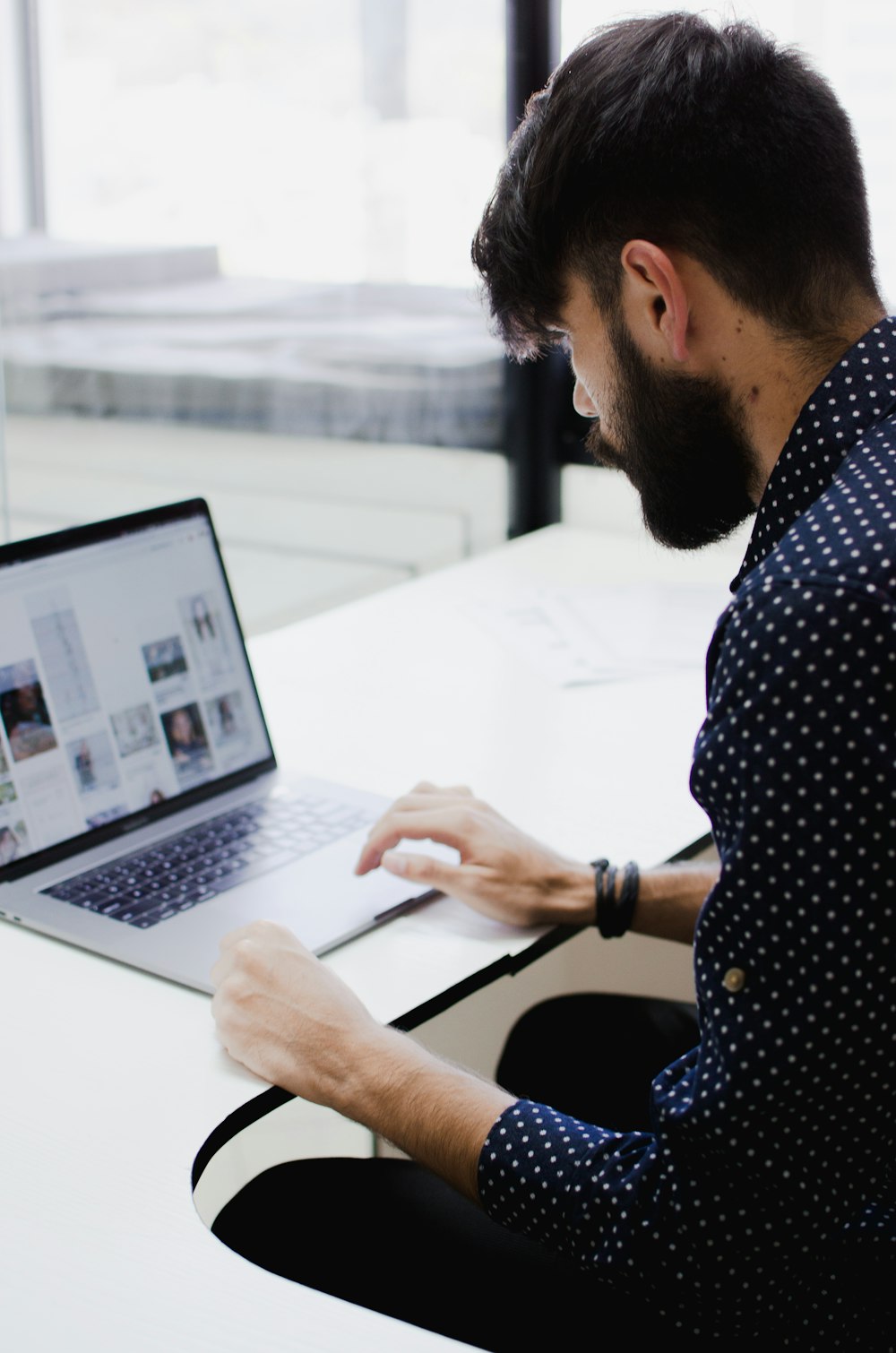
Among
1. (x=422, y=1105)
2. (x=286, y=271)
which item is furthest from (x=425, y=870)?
(x=286, y=271)

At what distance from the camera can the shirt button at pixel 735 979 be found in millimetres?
721

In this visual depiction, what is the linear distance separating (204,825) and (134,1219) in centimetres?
50

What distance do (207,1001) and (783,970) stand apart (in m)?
A: 0.43

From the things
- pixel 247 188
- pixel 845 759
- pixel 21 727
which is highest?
pixel 247 188

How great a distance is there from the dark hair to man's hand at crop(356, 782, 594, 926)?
0.42 meters

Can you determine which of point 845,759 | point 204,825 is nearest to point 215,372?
point 204,825

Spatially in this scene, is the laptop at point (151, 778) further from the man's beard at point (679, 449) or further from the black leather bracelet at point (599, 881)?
the man's beard at point (679, 449)

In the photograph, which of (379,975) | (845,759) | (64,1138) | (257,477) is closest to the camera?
(845,759)

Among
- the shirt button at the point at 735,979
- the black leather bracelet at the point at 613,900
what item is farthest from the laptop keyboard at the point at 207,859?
the shirt button at the point at 735,979

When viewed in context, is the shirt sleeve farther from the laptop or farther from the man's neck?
the laptop

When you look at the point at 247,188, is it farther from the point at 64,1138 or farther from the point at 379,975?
the point at 64,1138

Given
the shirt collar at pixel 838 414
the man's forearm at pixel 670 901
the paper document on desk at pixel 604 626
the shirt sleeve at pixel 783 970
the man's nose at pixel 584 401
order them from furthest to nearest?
the paper document on desk at pixel 604 626
the man's forearm at pixel 670 901
the man's nose at pixel 584 401
the shirt collar at pixel 838 414
the shirt sleeve at pixel 783 970

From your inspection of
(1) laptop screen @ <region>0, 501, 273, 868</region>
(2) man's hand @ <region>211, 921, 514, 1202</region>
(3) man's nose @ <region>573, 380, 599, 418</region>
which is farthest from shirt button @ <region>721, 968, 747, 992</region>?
(1) laptop screen @ <region>0, 501, 273, 868</region>

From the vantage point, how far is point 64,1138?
828 millimetres
